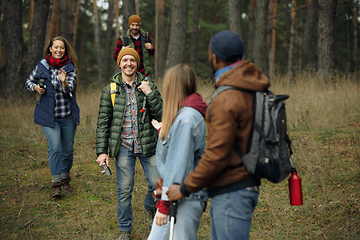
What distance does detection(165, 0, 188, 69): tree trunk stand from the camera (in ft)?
38.3

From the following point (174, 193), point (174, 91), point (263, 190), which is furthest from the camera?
point (263, 190)

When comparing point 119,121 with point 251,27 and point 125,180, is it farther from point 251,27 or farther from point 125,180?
point 251,27

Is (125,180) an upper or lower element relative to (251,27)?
lower

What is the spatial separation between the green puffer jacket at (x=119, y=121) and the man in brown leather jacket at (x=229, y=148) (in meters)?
1.61

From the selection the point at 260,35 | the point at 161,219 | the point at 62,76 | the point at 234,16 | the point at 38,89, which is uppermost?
the point at 234,16

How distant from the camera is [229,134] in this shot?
6.42 ft

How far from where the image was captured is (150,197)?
4039 millimetres

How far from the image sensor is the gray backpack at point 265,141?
6.53ft

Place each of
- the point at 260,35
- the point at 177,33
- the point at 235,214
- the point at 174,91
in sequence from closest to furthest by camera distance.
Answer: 1. the point at 235,214
2. the point at 174,91
3. the point at 177,33
4. the point at 260,35

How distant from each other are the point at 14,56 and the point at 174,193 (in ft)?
41.9

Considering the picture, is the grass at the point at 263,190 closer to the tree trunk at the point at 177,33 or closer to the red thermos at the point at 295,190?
the red thermos at the point at 295,190

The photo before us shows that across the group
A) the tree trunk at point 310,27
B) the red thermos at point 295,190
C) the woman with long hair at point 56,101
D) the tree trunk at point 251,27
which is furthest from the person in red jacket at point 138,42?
the tree trunk at point 310,27

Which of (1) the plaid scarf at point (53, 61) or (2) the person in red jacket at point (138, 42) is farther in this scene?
(2) the person in red jacket at point (138, 42)

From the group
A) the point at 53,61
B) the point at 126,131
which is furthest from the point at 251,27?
the point at 126,131
